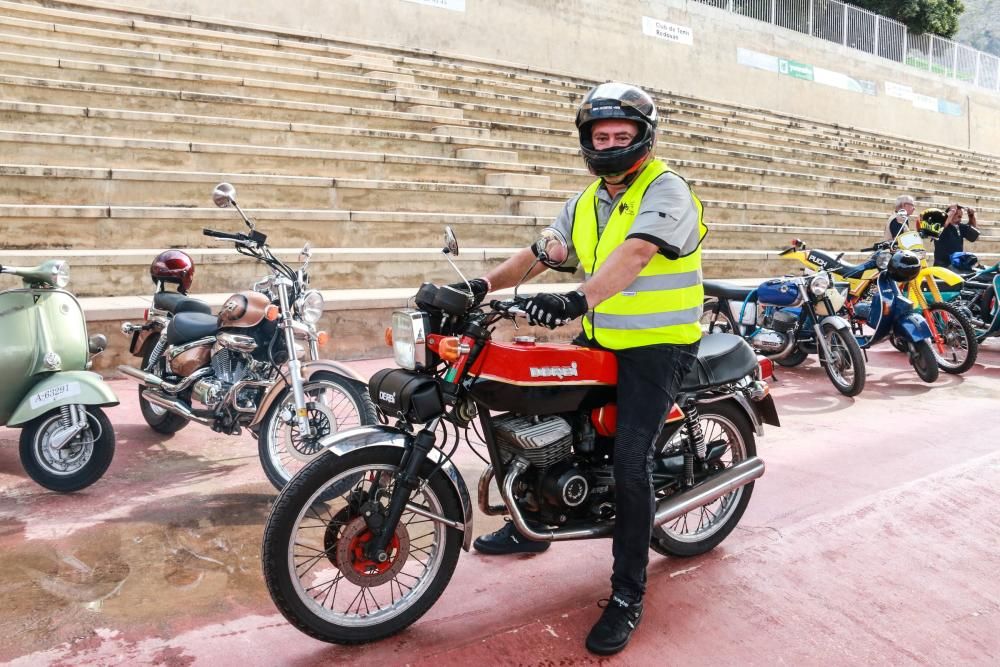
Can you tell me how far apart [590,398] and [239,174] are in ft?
21.8

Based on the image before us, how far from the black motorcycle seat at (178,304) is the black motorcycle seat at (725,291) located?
4.53 m

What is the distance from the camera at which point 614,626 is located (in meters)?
2.83

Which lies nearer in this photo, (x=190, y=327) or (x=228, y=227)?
(x=190, y=327)

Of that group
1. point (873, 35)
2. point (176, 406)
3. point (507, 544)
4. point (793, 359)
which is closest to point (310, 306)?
point (176, 406)

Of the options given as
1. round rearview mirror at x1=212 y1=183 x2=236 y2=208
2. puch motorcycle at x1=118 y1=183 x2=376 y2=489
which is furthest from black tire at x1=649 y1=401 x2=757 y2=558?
round rearview mirror at x1=212 y1=183 x2=236 y2=208

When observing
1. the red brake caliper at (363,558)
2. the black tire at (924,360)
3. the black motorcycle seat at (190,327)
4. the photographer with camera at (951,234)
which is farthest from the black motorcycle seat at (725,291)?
the red brake caliper at (363,558)

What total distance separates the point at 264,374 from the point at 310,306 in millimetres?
485

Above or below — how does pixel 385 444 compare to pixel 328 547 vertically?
above

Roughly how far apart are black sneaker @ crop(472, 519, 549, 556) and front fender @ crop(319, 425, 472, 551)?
0.68 m

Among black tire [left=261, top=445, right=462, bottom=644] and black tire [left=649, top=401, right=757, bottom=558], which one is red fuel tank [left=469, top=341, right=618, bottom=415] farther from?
black tire [left=649, top=401, right=757, bottom=558]

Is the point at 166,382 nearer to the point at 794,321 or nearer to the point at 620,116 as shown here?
the point at 620,116

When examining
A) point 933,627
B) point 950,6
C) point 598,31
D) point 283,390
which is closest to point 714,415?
point 933,627

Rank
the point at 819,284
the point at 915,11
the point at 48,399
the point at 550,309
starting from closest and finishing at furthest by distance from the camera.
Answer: the point at 550,309 < the point at 48,399 < the point at 819,284 < the point at 915,11

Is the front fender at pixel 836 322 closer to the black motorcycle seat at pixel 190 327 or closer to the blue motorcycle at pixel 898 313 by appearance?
the blue motorcycle at pixel 898 313
